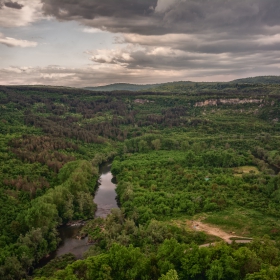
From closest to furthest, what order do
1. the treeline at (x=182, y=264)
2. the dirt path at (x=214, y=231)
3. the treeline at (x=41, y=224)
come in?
the treeline at (x=182, y=264) < the treeline at (x=41, y=224) < the dirt path at (x=214, y=231)

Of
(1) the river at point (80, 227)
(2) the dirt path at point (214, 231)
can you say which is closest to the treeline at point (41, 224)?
(1) the river at point (80, 227)

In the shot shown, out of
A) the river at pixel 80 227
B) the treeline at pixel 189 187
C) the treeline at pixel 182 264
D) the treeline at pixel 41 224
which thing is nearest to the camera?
the treeline at pixel 182 264

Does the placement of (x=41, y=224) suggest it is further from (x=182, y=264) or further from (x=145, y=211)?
(x=182, y=264)

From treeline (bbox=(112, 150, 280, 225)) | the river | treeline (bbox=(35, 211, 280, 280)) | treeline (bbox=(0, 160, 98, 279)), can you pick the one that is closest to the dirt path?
treeline (bbox=(112, 150, 280, 225))

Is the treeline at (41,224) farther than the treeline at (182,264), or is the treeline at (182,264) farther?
the treeline at (41,224)

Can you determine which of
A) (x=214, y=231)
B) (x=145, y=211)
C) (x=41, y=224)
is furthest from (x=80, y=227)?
(x=214, y=231)

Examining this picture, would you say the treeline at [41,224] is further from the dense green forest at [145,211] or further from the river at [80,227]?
the river at [80,227]

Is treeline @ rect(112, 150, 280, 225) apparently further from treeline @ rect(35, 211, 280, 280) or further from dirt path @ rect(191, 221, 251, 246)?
treeline @ rect(35, 211, 280, 280)

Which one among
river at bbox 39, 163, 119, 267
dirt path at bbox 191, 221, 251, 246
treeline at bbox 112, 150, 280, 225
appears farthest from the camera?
treeline at bbox 112, 150, 280, 225

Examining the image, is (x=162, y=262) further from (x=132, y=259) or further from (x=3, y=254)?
(x=3, y=254)

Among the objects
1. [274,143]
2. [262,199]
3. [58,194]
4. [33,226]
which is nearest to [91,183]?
[58,194]
